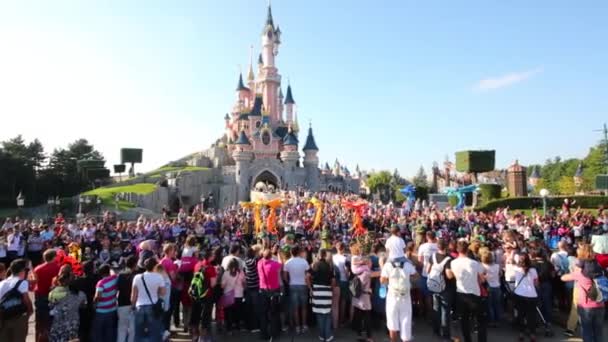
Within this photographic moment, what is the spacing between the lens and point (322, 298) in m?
6.13

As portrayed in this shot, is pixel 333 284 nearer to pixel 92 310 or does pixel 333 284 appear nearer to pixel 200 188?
pixel 92 310

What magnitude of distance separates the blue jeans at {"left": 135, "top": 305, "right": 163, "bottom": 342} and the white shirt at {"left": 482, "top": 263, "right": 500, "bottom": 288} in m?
5.18

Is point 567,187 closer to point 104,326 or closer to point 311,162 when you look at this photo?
point 311,162

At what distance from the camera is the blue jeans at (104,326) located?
5418 mm

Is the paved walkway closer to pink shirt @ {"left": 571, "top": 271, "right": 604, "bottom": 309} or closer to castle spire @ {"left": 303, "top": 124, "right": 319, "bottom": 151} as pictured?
pink shirt @ {"left": 571, "top": 271, "right": 604, "bottom": 309}

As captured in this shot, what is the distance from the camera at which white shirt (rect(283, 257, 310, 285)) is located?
6.43 metres

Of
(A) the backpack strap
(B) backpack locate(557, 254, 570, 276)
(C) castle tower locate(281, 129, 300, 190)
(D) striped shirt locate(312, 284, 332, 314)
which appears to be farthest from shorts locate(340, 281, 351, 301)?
(C) castle tower locate(281, 129, 300, 190)

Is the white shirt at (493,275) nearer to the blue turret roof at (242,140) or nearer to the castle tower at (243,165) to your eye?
the castle tower at (243,165)

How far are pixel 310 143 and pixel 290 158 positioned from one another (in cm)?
446

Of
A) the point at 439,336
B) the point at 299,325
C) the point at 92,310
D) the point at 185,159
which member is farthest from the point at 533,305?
the point at 185,159

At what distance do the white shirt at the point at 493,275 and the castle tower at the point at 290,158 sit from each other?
4822 centimetres

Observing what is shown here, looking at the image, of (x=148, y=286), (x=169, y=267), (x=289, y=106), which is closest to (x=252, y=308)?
(x=169, y=267)

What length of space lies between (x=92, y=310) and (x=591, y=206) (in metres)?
38.4

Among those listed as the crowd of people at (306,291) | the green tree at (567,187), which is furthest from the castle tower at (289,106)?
the crowd of people at (306,291)
